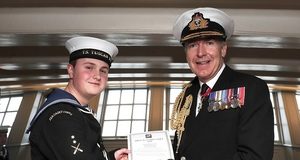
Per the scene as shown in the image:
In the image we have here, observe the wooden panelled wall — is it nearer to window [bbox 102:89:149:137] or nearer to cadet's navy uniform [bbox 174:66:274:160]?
window [bbox 102:89:149:137]

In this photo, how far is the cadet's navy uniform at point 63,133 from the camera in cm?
145

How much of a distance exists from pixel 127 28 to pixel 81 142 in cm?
258

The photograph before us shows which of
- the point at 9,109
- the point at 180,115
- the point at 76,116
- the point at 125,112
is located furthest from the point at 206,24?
the point at 9,109

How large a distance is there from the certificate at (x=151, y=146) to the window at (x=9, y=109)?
27.4 feet

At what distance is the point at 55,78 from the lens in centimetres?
734

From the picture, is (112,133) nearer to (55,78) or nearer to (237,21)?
(55,78)

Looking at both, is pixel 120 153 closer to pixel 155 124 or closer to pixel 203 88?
pixel 203 88

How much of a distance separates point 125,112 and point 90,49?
859cm

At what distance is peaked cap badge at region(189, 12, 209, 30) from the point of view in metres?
1.84

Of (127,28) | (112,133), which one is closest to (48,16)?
(127,28)

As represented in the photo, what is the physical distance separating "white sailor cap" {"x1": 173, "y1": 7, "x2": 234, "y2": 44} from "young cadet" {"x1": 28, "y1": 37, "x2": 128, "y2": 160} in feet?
1.85

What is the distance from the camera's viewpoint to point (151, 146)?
175cm

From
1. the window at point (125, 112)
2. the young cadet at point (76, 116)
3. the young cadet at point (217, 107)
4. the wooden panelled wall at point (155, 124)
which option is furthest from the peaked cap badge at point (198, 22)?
the window at point (125, 112)

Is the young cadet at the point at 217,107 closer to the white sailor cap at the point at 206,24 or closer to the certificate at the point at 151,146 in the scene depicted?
the white sailor cap at the point at 206,24
